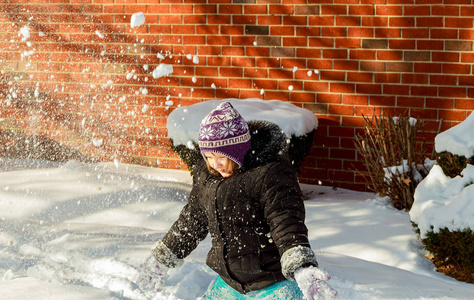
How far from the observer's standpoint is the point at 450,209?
170 inches

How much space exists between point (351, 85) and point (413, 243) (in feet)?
7.36

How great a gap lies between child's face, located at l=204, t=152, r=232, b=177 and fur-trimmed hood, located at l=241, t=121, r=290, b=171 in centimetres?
8

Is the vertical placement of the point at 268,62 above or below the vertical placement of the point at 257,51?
below

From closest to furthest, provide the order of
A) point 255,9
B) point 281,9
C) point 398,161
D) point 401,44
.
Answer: point 398,161, point 401,44, point 281,9, point 255,9

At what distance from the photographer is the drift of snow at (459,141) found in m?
4.52

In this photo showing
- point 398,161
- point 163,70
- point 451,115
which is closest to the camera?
point 398,161

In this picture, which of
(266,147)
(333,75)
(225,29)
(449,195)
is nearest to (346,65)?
(333,75)

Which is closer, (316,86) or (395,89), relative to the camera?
(395,89)

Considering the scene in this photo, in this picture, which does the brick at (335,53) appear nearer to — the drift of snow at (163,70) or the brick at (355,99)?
the brick at (355,99)

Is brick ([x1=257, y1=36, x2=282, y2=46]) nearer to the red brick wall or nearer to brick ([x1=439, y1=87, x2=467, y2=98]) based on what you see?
the red brick wall

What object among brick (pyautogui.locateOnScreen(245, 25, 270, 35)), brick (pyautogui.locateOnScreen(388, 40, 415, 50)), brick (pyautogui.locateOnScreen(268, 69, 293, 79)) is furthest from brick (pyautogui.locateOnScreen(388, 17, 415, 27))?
brick (pyautogui.locateOnScreen(245, 25, 270, 35))

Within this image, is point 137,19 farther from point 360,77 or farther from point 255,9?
point 360,77

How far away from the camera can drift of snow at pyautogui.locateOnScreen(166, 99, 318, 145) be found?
5.93 m

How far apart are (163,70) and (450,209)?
414cm
